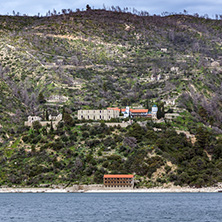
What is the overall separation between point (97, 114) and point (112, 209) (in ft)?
215

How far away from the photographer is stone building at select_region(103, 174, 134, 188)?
114875mm

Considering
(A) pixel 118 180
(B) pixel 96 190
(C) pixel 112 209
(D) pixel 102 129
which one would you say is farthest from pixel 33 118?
(C) pixel 112 209

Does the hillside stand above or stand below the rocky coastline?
above

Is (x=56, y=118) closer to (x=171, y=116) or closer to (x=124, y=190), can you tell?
(x=171, y=116)

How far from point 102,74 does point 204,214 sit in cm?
12708

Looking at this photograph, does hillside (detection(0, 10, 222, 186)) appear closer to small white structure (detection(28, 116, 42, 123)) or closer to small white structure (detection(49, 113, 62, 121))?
small white structure (detection(49, 113, 62, 121))

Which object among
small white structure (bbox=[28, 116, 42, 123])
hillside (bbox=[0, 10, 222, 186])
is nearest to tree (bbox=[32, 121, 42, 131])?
hillside (bbox=[0, 10, 222, 186])

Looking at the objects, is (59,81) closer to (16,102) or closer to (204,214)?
(16,102)

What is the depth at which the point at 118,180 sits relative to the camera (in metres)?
116

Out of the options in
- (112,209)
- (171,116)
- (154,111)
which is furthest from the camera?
(154,111)

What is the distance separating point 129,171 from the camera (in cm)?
12000

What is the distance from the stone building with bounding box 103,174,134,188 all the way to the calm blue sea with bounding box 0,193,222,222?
A: 22.7 feet

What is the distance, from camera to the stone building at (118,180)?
11488 cm

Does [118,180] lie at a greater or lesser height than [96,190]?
greater
